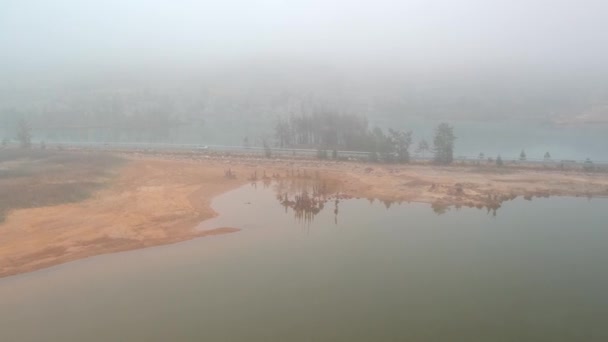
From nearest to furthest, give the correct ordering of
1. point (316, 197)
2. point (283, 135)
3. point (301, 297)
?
point (301, 297) → point (316, 197) → point (283, 135)

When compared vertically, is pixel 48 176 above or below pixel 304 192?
above

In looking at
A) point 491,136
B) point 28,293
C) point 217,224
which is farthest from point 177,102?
point 28,293

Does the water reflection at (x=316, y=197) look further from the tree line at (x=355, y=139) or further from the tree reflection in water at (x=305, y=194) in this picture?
the tree line at (x=355, y=139)

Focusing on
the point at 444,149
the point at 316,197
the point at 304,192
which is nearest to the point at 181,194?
the point at 304,192

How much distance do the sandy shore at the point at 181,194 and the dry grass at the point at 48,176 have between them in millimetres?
1161

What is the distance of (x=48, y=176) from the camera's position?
31.4 metres

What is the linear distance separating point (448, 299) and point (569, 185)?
2205 centimetres

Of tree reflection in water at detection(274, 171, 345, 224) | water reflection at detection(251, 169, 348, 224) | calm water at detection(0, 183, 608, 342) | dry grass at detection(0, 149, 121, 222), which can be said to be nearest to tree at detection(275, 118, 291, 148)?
water reflection at detection(251, 169, 348, 224)

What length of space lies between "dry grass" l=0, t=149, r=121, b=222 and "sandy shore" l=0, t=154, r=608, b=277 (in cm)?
116

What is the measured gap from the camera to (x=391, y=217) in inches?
923

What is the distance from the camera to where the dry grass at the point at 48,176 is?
80.7ft

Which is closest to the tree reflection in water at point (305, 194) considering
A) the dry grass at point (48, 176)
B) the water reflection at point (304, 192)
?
the water reflection at point (304, 192)

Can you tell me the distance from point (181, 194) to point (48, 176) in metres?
11.5

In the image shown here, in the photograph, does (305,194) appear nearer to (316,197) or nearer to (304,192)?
(316,197)
